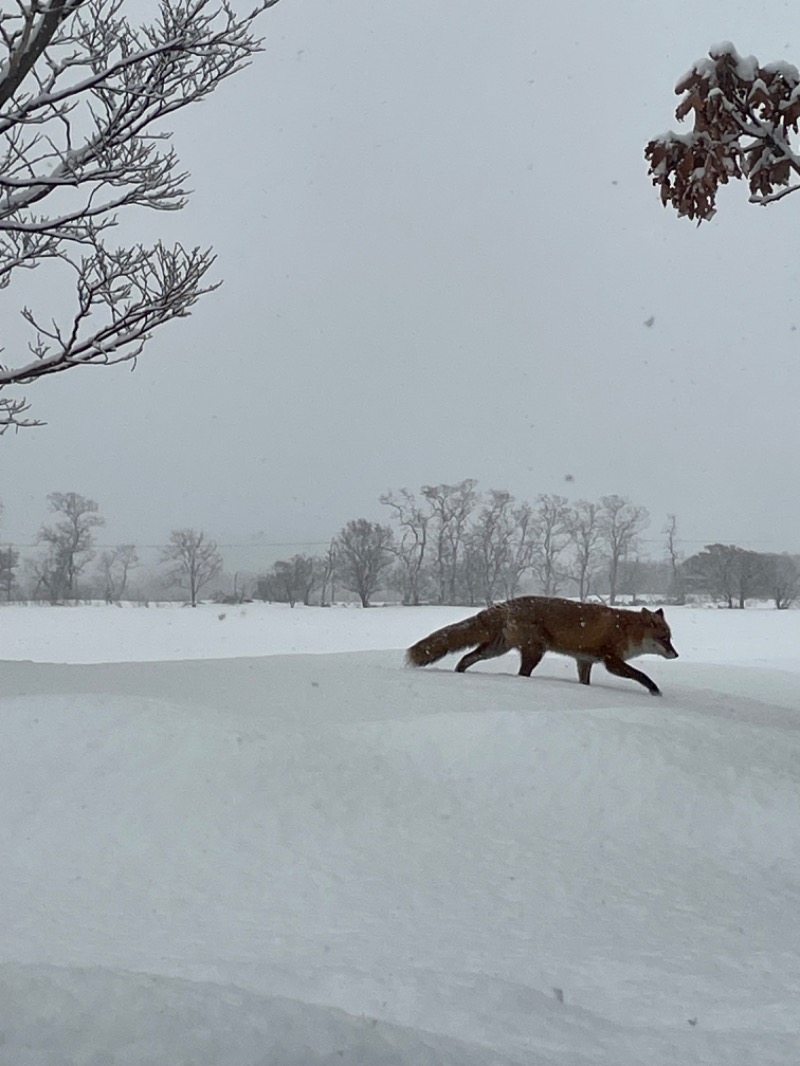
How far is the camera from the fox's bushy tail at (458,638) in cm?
916

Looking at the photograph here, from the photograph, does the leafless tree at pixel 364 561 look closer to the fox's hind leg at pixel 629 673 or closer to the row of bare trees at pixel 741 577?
the row of bare trees at pixel 741 577

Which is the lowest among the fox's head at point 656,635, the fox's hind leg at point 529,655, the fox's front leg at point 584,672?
the fox's front leg at point 584,672

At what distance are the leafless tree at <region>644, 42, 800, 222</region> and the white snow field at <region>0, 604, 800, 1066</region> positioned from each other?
198 inches

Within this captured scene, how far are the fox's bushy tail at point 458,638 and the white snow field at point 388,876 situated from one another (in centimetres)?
148


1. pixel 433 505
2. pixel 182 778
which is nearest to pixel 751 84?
pixel 182 778

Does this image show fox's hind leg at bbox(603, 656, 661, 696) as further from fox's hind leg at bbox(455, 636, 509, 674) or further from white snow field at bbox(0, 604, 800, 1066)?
white snow field at bbox(0, 604, 800, 1066)

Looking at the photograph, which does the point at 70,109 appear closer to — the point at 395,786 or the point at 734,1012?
the point at 395,786

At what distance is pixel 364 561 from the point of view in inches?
1183

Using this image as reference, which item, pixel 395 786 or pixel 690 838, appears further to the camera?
pixel 395 786

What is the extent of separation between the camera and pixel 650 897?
3.90 m

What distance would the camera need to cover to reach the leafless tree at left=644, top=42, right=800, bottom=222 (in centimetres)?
770

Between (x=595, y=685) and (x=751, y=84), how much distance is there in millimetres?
6243

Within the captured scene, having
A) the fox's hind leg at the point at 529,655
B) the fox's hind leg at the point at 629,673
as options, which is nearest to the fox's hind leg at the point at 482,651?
the fox's hind leg at the point at 529,655

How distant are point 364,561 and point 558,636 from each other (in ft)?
69.8
